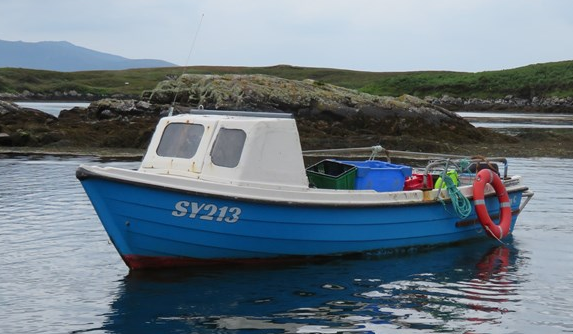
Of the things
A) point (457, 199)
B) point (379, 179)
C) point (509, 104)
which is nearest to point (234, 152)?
point (379, 179)

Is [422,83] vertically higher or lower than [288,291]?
higher

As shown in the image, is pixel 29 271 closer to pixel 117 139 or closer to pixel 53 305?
pixel 53 305

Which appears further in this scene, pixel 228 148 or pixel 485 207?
pixel 485 207

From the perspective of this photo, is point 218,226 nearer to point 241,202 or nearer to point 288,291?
point 241,202

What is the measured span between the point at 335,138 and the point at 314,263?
2312cm

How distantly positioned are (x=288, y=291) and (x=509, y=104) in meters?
87.3

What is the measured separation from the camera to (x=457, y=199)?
1483cm

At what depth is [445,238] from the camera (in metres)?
15.2

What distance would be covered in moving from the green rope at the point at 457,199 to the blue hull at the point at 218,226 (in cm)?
146

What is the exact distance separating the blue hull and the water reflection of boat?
0.96 ft

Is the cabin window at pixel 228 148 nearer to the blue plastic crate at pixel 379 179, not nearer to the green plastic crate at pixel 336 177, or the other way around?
the green plastic crate at pixel 336 177

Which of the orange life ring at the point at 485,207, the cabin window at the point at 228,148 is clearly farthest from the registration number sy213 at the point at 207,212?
the orange life ring at the point at 485,207

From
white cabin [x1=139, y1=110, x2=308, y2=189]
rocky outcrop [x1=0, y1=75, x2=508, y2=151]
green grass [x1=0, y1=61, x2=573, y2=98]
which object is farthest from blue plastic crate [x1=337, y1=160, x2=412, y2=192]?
green grass [x1=0, y1=61, x2=573, y2=98]

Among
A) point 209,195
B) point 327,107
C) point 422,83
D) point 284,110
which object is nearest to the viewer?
point 209,195
